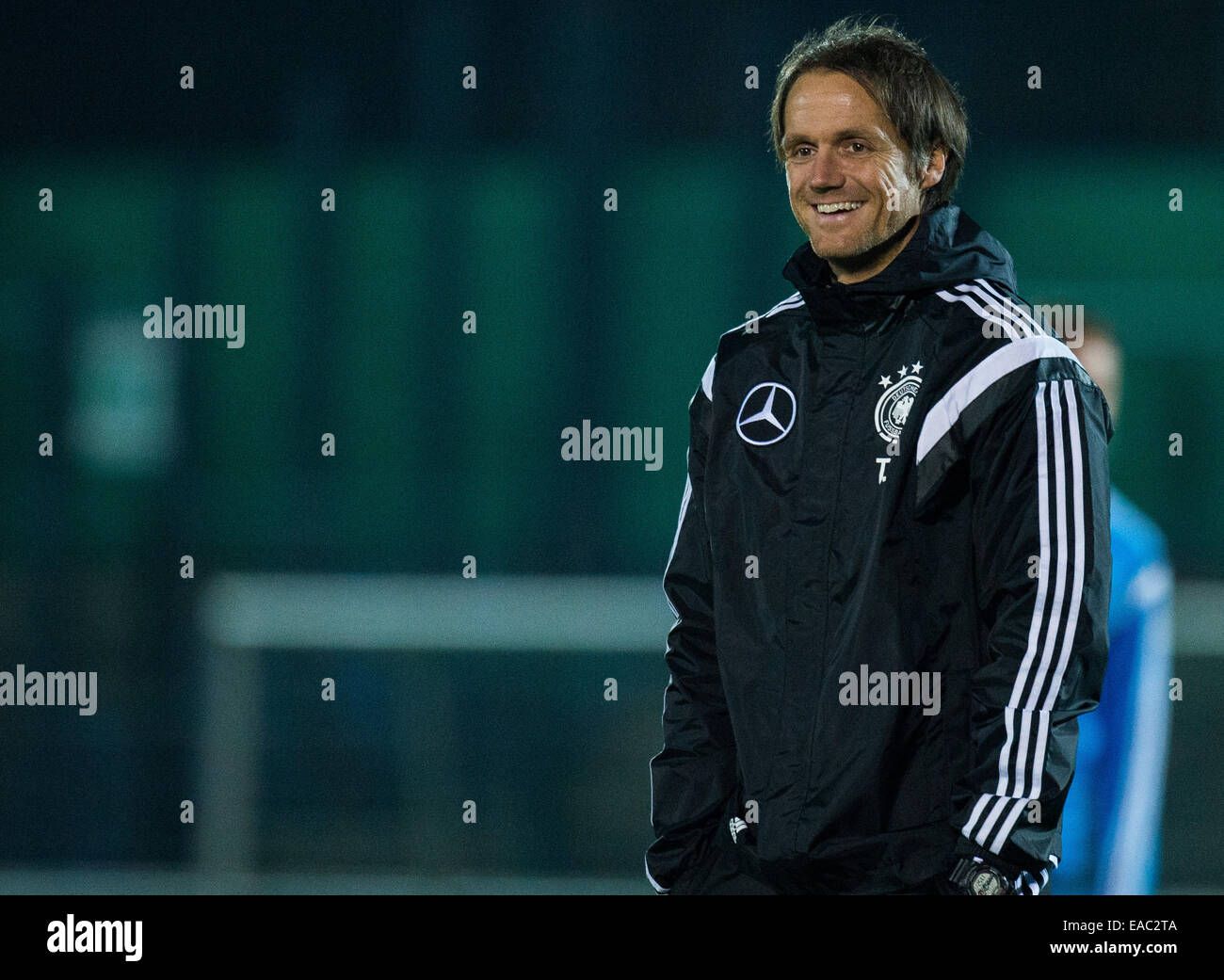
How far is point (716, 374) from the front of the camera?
82.9 inches

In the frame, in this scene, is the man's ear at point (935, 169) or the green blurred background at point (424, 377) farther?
the green blurred background at point (424, 377)

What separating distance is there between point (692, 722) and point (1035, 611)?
0.56 metres

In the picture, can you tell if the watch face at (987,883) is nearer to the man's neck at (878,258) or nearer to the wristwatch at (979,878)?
the wristwatch at (979,878)

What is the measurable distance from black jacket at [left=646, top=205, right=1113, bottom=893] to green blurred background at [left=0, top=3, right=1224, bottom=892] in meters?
2.42

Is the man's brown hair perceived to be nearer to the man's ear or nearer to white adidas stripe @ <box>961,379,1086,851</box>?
the man's ear

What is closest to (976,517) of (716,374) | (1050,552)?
(1050,552)

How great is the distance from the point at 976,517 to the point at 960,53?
2.96 metres

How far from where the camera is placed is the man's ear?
2.03 meters

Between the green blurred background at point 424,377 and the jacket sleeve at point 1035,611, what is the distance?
2662 mm

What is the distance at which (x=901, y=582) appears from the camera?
5.99 feet

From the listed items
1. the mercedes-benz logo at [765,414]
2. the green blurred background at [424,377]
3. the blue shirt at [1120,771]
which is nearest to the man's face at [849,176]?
the mercedes-benz logo at [765,414]

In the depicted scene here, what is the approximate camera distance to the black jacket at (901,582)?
173cm

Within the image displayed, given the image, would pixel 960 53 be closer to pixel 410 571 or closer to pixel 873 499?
pixel 410 571

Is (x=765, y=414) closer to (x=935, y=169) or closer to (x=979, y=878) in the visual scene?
(x=935, y=169)
